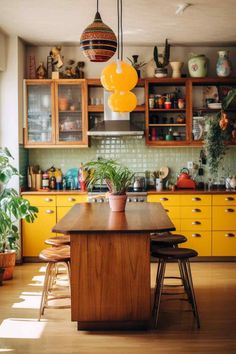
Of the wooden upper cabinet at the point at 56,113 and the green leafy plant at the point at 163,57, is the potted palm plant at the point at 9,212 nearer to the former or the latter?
the wooden upper cabinet at the point at 56,113

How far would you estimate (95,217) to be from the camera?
14.3ft

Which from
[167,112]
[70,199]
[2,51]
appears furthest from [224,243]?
[2,51]

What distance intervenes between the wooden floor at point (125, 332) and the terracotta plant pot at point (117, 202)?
0.97 m

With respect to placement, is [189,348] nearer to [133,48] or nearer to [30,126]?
[30,126]

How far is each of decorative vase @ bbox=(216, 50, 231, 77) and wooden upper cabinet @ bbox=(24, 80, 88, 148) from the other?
1.79 meters

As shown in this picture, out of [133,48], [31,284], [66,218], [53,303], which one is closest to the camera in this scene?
[66,218]

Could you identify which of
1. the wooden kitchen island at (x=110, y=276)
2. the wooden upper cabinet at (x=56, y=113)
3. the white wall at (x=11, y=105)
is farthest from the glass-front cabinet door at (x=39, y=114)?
the wooden kitchen island at (x=110, y=276)

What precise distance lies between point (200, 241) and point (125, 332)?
278cm

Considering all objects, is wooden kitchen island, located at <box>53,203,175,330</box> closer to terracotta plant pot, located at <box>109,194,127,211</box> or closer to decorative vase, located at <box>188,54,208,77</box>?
terracotta plant pot, located at <box>109,194,127,211</box>

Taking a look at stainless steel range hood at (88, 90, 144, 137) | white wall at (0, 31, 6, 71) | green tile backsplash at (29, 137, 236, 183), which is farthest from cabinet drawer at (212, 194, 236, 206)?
white wall at (0, 31, 6, 71)

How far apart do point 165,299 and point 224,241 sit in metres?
1.94

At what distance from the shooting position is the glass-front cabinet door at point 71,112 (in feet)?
22.1

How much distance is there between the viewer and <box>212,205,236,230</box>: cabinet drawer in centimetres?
649

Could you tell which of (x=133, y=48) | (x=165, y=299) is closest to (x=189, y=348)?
(x=165, y=299)
